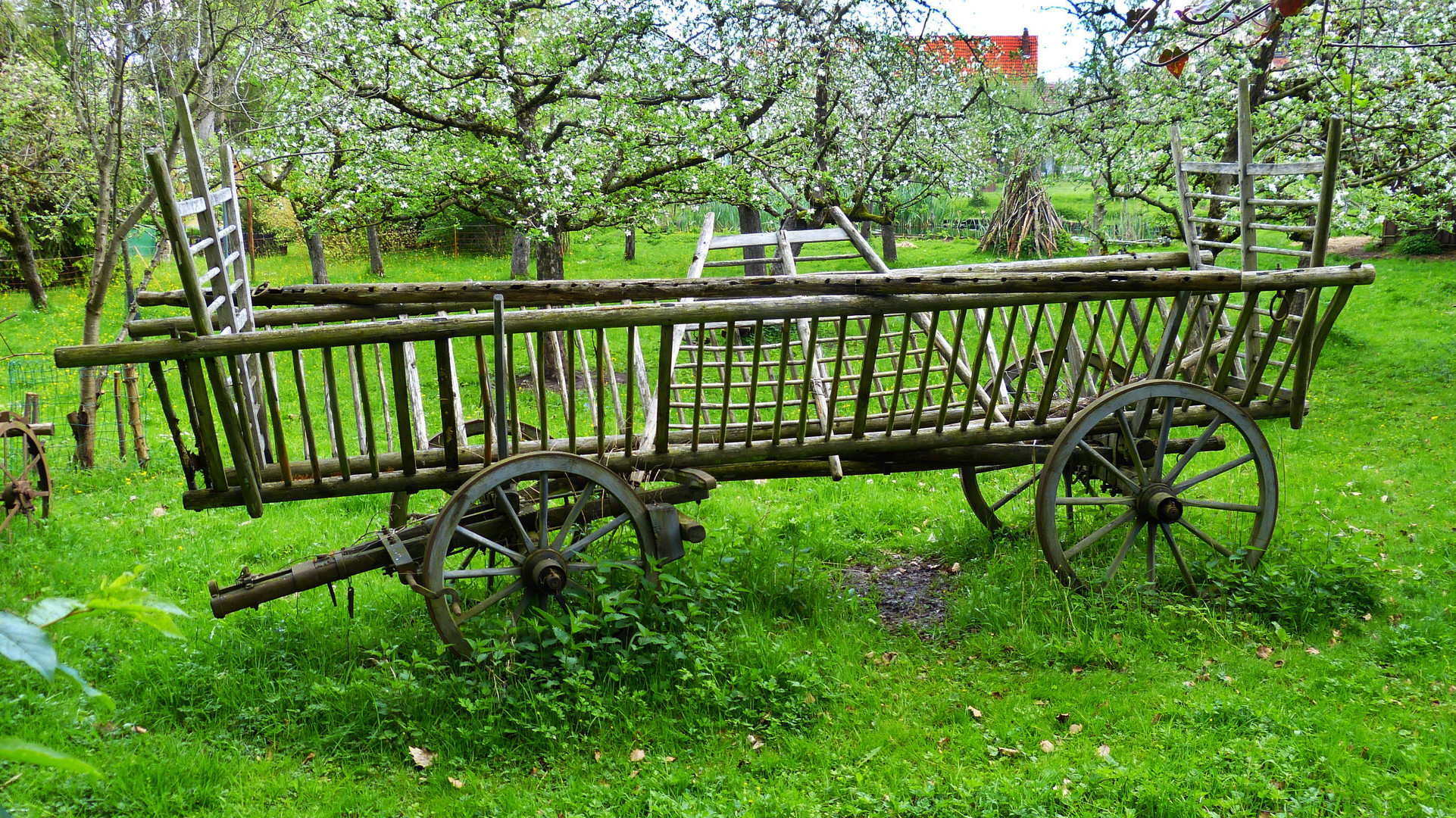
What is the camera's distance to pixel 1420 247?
16.3 meters

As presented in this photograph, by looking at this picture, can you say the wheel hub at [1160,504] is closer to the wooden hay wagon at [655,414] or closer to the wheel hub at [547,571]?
the wooden hay wagon at [655,414]

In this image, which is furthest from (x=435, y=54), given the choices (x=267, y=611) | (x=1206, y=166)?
(x=1206, y=166)

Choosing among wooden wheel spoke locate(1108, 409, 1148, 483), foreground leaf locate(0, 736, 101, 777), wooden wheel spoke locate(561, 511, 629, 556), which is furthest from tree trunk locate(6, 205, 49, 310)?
foreground leaf locate(0, 736, 101, 777)

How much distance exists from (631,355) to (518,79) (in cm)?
694

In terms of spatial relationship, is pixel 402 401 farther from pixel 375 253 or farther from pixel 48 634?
pixel 375 253

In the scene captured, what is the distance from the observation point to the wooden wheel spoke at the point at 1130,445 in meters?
4.67

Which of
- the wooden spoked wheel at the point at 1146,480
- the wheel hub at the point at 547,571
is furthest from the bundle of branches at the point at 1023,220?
the wheel hub at the point at 547,571

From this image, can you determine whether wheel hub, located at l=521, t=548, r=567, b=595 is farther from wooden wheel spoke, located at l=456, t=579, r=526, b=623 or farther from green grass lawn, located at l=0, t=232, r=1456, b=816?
green grass lawn, located at l=0, t=232, r=1456, b=816

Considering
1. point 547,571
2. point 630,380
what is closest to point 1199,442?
point 630,380

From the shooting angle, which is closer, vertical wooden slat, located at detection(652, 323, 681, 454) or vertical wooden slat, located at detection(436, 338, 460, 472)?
vertical wooden slat, located at detection(436, 338, 460, 472)

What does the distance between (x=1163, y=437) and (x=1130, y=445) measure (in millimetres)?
173

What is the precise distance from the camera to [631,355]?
13.2 ft

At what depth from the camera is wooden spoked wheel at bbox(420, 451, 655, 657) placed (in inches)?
152

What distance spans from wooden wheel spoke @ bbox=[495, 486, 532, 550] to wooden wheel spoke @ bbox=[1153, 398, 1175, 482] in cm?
321
